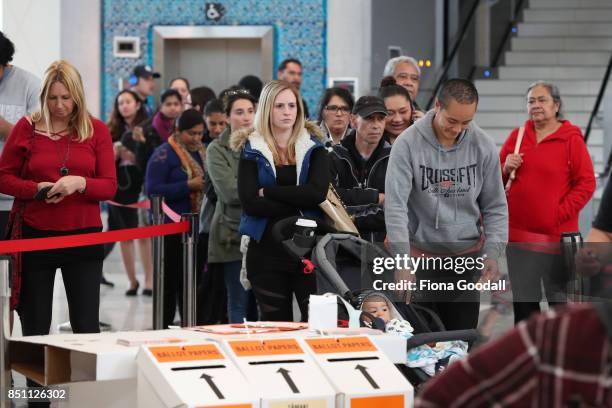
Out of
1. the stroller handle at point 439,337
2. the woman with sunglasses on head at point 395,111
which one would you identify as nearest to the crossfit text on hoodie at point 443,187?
the stroller handle at point 439,337

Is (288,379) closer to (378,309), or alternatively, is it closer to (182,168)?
(378,309)

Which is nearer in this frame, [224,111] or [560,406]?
[560,406]

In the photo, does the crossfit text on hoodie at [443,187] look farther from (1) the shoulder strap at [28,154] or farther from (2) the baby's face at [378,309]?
(1) the shoulder strap at [28,154]

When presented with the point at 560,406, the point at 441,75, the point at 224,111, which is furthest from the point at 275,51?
the point at 560,406

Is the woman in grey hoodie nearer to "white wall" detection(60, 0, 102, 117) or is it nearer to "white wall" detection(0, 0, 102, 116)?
"white wall" detection(0, 0, 102, 116)

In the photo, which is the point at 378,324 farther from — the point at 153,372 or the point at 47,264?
the point at 47,264

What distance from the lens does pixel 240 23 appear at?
45.6 ft

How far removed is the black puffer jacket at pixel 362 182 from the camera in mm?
5430

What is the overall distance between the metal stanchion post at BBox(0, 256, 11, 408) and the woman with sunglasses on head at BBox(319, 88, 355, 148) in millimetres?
2815

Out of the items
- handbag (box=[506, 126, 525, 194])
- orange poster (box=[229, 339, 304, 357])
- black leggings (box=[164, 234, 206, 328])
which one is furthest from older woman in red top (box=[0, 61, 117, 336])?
handbag (box=[506, 126, 525, 194])

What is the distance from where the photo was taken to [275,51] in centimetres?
1389

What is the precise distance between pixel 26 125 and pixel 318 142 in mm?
1304

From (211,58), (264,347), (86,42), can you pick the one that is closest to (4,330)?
(264,347)

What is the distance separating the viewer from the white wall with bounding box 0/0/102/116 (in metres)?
10.2
